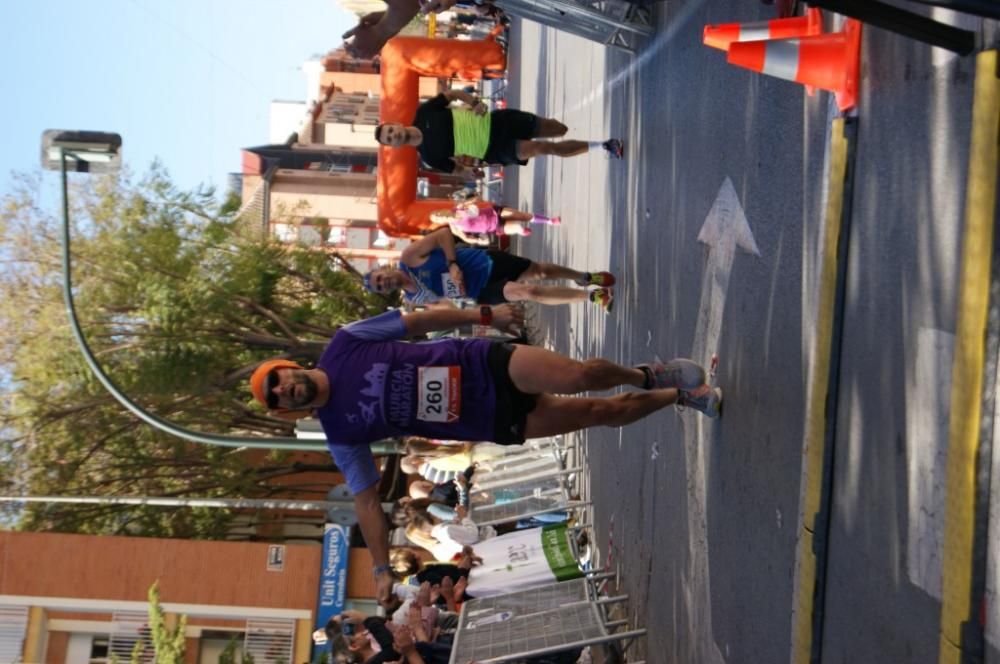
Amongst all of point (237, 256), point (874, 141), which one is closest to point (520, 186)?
point (237, 256)

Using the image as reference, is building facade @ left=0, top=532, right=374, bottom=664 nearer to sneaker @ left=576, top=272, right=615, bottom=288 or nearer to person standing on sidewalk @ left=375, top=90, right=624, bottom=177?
person standing on sidewalk @ left=375, top=90, right=624, bottom=177

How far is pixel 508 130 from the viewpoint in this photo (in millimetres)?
11180


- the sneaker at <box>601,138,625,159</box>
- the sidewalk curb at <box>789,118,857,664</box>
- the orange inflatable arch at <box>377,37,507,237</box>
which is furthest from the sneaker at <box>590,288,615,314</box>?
the orange inflatable arch at <box>377,37,507,237</box>

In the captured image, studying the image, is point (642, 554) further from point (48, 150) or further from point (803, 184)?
point (48, 150)

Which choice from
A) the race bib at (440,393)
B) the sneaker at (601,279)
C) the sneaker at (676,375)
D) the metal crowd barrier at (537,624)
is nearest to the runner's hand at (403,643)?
the metal crowd barrier at (537,624)

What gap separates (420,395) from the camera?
6.35 metres

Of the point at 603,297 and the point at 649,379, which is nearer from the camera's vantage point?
the point at 649,379

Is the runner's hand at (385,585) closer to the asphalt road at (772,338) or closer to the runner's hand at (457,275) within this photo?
the asphalt road at (772,338)

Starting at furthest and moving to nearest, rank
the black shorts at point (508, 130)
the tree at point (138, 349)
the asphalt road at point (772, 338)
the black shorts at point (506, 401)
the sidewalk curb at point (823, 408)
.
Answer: the tree at point (138, 349) < the black shorts at point (508, 130) < the black shorts at point (506, 401) < the sidewalk curb at point (823, 408) < the asphalt road at point (772, 338)

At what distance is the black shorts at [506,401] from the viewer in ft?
20.9

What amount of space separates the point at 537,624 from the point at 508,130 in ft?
18.7

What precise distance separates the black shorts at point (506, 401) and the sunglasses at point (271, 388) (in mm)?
1347

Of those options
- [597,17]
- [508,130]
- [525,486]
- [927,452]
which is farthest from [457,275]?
[927,452]

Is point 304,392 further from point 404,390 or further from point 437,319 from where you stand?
point 437,319
